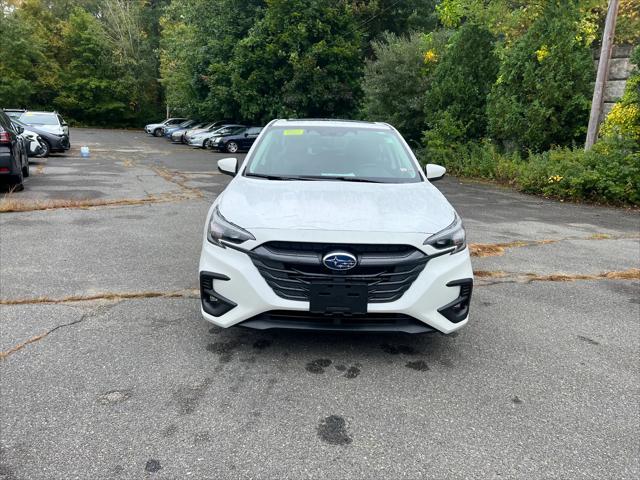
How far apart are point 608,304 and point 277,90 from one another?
22590 millimetres

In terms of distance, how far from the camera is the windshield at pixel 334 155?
4375 mm

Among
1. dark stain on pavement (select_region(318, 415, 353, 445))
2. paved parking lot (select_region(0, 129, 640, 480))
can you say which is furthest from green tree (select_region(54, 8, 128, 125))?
dark stain on pavement (select_region(318, 415, 353, 445))

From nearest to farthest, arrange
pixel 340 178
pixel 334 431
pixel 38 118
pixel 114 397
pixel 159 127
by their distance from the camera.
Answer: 1. pixel 334 431
2. pixel 114 397
3. pixel 340 178
4. pixel 38 118
5. pixel 159 127

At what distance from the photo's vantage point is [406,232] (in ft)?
10.5

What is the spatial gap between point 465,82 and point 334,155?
1280cm

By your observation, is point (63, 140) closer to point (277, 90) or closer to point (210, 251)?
point (277, 90)

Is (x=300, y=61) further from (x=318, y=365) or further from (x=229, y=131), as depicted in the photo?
(x=318, y=365)

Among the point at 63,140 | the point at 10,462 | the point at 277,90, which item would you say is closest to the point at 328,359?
the point at 10,462

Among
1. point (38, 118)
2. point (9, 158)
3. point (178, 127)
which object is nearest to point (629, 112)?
point (9, 158)

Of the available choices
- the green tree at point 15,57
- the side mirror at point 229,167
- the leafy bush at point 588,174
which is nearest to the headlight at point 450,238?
the side mirror at point 229,167

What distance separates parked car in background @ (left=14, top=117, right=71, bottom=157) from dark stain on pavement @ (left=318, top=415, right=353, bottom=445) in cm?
1717

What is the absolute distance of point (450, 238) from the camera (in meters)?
3.34

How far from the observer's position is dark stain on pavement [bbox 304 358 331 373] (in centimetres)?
327

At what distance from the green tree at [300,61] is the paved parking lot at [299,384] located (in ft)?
66.0
